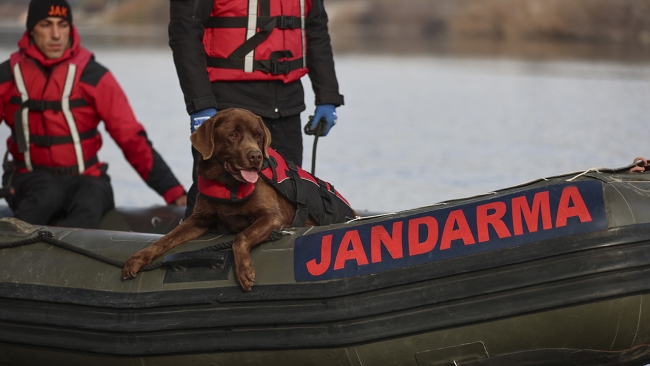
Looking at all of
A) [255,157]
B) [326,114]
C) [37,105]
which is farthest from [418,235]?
[37,105]

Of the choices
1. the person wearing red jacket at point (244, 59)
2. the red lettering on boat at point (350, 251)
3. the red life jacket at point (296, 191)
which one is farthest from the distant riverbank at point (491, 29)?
the red lettering on boat at point (350, 251)

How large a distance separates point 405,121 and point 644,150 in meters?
3.69

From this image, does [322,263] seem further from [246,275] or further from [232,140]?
[232,140]

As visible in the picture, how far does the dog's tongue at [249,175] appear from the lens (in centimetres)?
331

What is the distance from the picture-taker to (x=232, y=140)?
11.0 feet

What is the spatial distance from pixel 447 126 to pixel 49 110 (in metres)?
8.84

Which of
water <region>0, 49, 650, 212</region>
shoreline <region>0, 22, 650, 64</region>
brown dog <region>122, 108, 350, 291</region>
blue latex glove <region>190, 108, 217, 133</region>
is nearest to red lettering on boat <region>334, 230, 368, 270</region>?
brown dog <region>122, 108, 350, 291</region>

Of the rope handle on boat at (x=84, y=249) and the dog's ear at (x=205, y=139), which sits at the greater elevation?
the dog's ear at (x=205, y=139)

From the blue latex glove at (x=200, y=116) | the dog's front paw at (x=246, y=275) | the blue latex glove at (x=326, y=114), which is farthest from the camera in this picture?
the blue latex glove at (x=326, y=114)

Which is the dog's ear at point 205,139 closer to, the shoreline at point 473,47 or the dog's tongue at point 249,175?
the dog's tongue at point 249,175

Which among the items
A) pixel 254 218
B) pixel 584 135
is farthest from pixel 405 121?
pixel 254 218

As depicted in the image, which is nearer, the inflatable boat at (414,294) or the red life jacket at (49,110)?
the inflatable boat at (414,294)

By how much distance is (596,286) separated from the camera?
3.09 meters

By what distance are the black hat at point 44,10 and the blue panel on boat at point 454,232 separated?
6.98 ft
